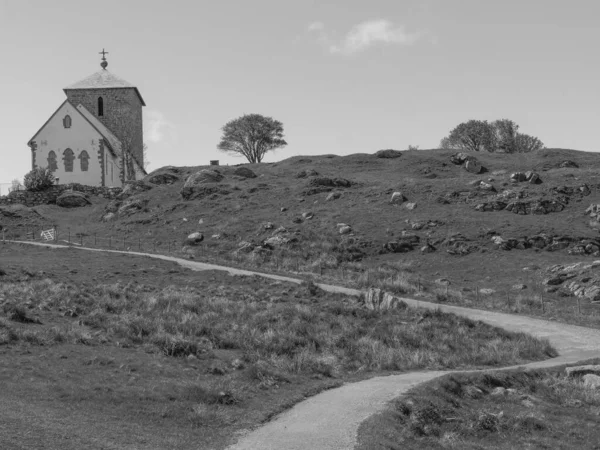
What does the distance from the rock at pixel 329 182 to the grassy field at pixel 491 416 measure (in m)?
52.0

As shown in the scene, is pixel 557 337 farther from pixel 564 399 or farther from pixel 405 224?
pixel 405 224

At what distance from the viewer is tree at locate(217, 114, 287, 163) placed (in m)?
111

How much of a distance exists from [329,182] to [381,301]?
3976 cm

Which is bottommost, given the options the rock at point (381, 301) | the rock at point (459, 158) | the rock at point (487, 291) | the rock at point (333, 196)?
Answer: the rock at point (487, 291)

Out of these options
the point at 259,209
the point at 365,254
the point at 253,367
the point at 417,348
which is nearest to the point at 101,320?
the point at 253,367

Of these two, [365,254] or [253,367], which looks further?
[365,254]

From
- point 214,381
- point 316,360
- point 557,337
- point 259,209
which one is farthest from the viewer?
point 259,209

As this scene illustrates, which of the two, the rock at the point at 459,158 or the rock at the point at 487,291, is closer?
the rock at the point at 487,291

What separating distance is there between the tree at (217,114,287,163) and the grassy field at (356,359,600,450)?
298 feet

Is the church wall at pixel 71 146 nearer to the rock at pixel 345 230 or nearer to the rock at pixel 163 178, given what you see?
the rock at pixel 163 178

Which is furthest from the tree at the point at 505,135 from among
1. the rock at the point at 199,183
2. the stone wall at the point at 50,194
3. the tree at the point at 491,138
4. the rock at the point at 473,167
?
the stone wall at the point at 50,194

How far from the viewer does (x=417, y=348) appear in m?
28.9

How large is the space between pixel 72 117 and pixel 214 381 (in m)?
69.3

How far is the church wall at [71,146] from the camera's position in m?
82.3
